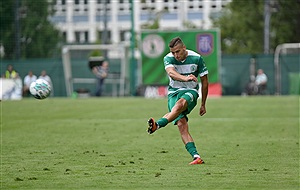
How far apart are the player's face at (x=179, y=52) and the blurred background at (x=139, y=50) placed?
31.3m

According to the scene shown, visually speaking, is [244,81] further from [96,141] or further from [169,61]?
[169,61]

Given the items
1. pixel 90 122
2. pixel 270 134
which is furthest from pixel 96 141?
pixel 90 122

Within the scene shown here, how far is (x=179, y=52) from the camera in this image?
1224 cm

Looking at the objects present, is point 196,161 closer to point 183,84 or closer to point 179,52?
point 183,84

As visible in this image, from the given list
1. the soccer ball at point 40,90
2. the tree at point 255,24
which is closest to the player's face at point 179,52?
the soccer ball at point 40,90

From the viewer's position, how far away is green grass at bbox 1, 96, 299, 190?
10.3 m

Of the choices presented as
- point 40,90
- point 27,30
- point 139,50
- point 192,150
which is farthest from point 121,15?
point 192,150

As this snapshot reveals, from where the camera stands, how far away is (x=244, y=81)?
50.0m

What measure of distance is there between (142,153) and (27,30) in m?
37.7

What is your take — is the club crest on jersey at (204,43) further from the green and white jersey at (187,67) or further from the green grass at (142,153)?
the green and white jersey at (187,67)

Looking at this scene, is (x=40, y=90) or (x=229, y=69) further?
(x=229, y=69)

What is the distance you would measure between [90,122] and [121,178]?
12497 millimetres

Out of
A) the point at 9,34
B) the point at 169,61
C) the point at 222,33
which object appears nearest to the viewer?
the point at 169,61

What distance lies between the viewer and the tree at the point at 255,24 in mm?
57094
